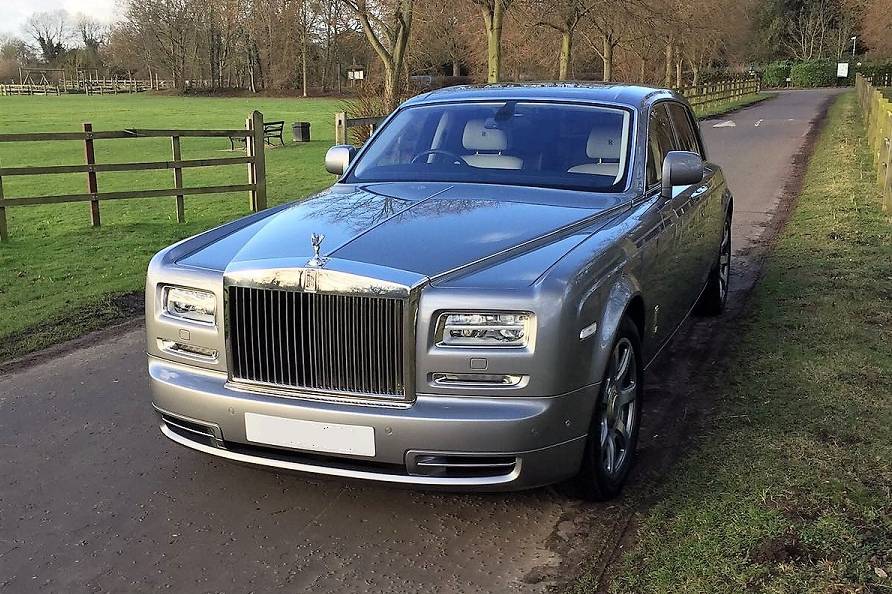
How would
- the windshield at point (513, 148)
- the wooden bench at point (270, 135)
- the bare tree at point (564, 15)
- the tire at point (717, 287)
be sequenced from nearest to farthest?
the windshield at point (513, 148), the tire at point (717, 287), the bare tree at point (564, 15), the wooden bench at point (270, 135)

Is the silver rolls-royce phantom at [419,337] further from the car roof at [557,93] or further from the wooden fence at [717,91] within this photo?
the wooden fence at [717,91]

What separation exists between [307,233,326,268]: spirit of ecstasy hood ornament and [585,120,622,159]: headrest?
6.21 ft

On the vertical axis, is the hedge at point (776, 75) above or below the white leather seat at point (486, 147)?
above

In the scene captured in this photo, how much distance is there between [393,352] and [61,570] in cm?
156

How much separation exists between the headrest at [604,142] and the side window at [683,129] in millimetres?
1135

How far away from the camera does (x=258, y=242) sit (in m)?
3.94

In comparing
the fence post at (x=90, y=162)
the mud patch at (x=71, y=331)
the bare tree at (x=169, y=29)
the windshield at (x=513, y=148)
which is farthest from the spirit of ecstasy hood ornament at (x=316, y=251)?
the bare tree at (x=169, y=29)

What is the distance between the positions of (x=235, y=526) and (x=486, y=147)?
2571 millimetres

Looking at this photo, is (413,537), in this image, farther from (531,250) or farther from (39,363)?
(39,363)

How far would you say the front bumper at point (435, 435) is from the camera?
3406 mm

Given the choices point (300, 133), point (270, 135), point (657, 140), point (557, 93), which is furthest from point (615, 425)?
point (300, 133)

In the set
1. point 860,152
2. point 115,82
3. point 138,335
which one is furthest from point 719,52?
point 115,82

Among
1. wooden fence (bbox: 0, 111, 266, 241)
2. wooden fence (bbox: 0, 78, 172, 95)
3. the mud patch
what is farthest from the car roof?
wooden fence (bbox: 0, 78, 172, 95)

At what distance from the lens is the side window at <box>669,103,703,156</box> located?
612cm
